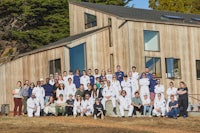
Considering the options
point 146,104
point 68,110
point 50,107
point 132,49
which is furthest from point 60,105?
point 132,49

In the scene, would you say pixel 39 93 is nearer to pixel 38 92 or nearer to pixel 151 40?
pixel 38 92

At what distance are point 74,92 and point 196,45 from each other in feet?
40.6

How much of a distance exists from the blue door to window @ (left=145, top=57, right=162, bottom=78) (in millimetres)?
3817

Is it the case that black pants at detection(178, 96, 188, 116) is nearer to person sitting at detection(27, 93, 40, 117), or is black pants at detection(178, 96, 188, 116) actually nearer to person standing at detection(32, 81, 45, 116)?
person standing at detection(32, 81, 45, 116)

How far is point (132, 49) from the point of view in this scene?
32.9 m

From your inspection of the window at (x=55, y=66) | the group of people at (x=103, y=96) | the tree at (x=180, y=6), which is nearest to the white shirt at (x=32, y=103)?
the group of people at (x=103, y=96)

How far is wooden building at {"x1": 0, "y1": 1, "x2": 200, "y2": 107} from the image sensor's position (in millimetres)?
33188

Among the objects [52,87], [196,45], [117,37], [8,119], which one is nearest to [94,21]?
[117,37]

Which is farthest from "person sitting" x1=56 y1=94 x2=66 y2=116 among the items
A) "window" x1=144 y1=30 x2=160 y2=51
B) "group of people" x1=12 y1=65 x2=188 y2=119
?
"window" x1=144 y1=30 x2=160 y2=51

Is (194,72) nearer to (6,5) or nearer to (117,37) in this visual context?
(117,37)

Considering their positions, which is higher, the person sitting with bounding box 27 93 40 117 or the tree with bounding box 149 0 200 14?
the tree with bounding box 149 0 200 14

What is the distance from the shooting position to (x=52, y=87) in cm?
2688

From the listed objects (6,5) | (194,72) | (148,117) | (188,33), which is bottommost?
(148,117)

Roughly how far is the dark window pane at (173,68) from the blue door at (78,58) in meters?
5.27
